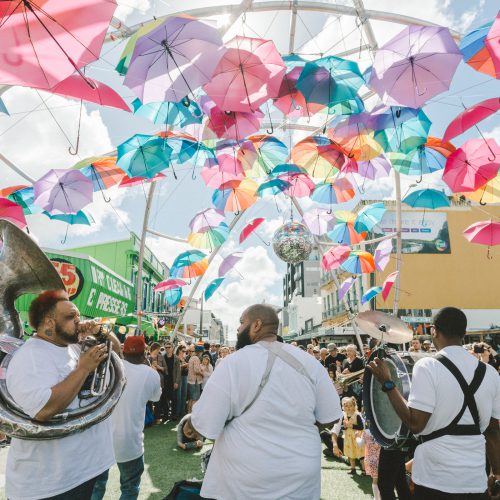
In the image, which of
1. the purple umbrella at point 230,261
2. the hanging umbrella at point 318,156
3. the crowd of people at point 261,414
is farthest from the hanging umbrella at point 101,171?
the purple umbrella at point 230,261

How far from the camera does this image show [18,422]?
2281mm

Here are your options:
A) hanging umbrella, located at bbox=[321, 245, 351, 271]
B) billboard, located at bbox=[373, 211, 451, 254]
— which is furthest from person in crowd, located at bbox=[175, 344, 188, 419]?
billboard, located at bbox=[373, 211, 451, 254]

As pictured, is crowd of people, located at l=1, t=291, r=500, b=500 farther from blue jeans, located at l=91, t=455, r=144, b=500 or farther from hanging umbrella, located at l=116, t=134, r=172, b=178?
hanging umbrella, located at l=116, t=134, r=172, b=178

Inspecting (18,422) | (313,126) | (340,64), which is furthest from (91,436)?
(313,126)

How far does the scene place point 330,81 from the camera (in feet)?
18.4

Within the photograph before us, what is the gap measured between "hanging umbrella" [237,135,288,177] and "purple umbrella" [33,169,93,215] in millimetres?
3325

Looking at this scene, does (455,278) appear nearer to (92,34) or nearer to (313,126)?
(313,126)

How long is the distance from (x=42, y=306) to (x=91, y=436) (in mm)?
924

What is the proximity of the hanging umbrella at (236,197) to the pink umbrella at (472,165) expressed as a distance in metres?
4.93

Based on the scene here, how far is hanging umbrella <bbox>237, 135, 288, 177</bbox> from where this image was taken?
8.09m

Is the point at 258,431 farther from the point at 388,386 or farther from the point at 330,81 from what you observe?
the point at 330,81

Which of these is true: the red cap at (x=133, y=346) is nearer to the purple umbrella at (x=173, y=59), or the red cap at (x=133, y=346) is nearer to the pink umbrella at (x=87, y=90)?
the pink umbrella at (x=87, y=90)

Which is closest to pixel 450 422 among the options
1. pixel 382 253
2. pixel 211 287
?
pixel 382 253

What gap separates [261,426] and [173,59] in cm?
417
